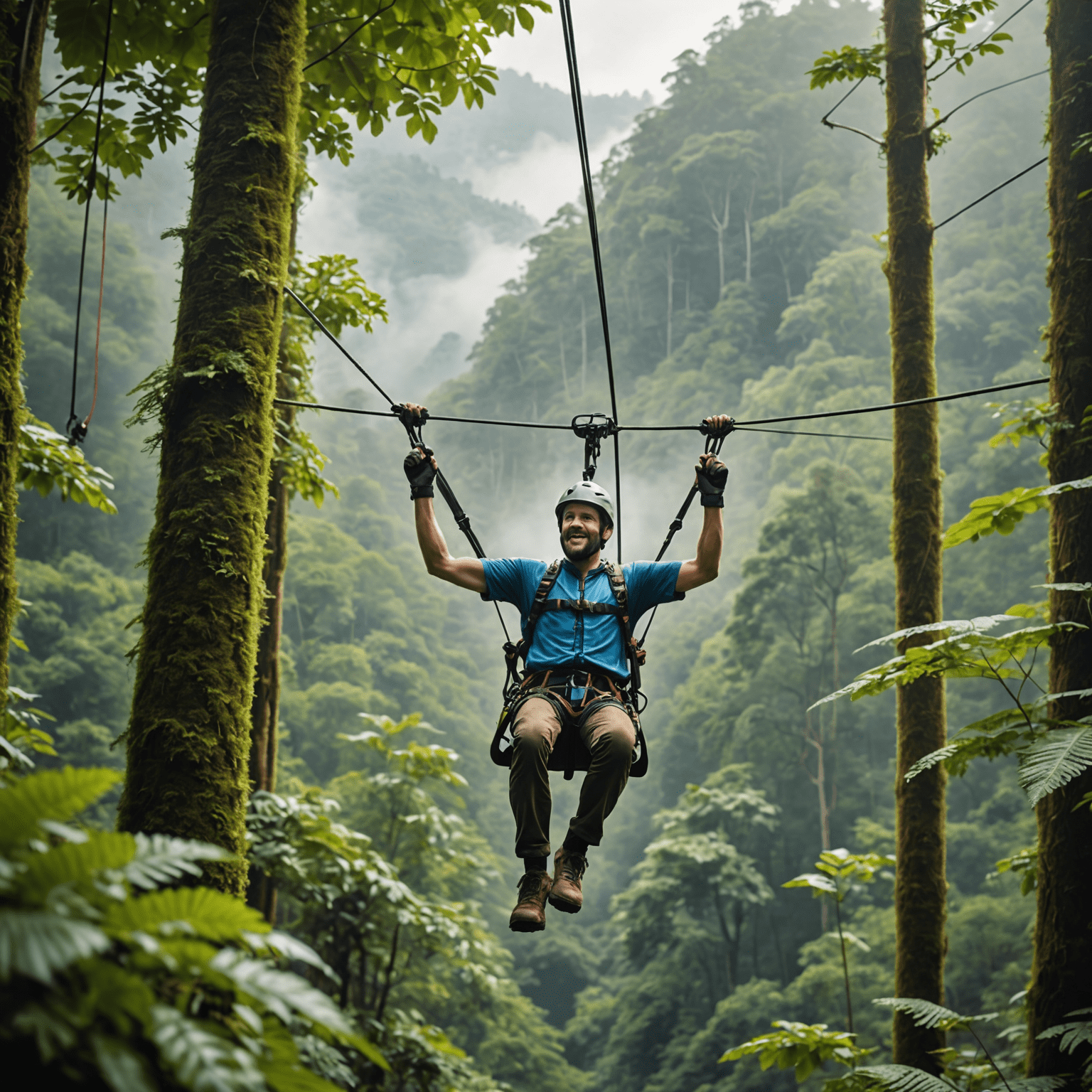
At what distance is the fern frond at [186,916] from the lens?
0.84 meters

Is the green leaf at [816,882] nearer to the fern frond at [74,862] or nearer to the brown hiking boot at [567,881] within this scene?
the brown hiking boot at [567,881]

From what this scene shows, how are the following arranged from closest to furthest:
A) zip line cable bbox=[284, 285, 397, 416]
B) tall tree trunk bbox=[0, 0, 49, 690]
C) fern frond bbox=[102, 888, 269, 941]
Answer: fern frond bbox=[102, 888, 269, 941] < tall tree trunk bbox=[0, 0, 49, 690] < zip line cable bbox=[284, 285, 397, 416]

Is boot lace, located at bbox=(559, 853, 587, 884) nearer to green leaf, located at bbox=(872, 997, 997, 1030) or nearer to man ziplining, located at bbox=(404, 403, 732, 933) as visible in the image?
man ziplining, located at bbox=(404, 403, 732, 933)

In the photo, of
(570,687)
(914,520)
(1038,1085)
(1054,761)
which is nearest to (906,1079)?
(1038,1085)

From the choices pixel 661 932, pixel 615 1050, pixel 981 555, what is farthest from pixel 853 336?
pixel 615 1050

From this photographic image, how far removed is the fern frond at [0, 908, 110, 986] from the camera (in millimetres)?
723

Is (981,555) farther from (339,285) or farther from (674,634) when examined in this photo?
(339,285)

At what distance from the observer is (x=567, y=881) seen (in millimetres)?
3023

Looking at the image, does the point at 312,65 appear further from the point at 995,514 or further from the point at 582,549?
the point at 995,514

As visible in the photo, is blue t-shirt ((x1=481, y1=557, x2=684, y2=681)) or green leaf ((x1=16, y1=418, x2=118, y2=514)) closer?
blue t-shirt ((x1=481, y1=557, x2=684, y2=681))

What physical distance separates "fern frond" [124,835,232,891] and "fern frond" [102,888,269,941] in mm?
20

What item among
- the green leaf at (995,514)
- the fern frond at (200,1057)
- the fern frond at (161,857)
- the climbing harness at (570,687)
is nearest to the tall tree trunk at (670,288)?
the climbing harness at (570,687)

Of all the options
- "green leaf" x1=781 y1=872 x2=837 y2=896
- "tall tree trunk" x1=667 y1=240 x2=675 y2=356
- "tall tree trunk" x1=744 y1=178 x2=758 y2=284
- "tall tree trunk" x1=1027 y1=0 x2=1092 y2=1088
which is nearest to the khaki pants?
"tall tree trunk" x1=1027 y1=0 x2=1092 y2=1088

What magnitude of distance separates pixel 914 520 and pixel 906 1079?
294 cm
